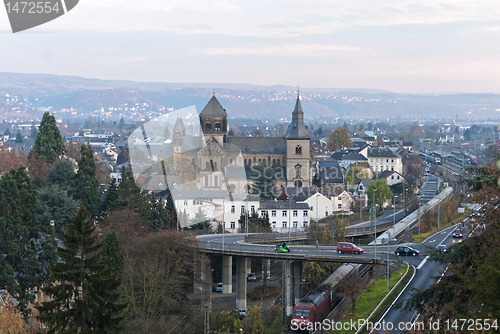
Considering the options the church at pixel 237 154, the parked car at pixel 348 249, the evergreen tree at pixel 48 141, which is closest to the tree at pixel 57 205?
the evergreen tree at pixel 48 141

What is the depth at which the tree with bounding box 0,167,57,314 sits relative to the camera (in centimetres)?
3541

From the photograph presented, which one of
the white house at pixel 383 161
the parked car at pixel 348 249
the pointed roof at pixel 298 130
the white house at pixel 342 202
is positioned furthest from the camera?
the white house at pixel 383 161

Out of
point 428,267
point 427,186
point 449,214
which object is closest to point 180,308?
point 428,267

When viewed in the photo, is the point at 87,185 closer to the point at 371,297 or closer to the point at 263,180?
the point at 263,180

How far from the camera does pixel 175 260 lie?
39.7 meters

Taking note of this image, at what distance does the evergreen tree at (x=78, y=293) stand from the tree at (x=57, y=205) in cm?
2692

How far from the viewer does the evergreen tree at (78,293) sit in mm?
22188

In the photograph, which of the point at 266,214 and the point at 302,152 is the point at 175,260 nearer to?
the point at 266,214

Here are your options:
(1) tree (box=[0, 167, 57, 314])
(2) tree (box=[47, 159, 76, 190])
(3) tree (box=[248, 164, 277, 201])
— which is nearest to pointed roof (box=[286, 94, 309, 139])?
(3) tree (box=[248, 164, 277, 201])

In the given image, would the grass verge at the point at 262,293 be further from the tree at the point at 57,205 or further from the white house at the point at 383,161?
the white house at the point at 383,161

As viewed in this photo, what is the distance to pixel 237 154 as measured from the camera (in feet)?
271

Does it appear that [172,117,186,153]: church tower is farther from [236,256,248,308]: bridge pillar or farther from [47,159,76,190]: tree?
[236,256,248,308]: bridge pillar

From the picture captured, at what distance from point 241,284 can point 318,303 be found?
34.2 ft

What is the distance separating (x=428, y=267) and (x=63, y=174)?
114 ft
